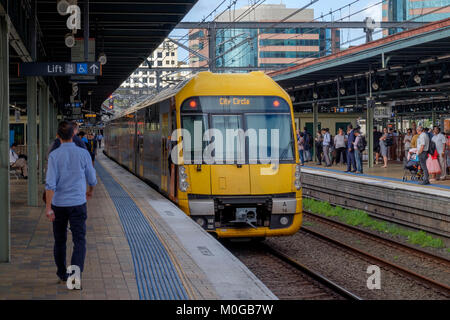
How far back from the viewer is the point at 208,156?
11.1m

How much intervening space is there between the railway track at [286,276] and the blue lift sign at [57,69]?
4.37 meters

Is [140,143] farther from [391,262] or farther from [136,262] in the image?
[136,262]

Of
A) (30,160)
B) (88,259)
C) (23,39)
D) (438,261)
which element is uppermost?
(23,39)

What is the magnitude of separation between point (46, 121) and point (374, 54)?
32.0ft

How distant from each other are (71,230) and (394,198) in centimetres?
1120

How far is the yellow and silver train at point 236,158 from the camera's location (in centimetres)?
1105

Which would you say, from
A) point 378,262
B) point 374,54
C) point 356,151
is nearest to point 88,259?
point 378,262

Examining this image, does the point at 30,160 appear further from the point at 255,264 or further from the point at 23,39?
the point at 255,264

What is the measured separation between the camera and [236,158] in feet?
36.6

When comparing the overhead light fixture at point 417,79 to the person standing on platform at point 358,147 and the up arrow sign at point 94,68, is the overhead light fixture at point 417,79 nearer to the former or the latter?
the person standing on platform at point 358,147

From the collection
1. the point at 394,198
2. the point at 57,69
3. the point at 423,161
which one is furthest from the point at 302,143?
the point at 57,69

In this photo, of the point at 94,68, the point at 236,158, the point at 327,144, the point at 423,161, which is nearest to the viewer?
the point at 236,158

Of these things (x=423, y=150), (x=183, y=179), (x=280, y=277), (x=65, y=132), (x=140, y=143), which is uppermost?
(x=65, y=132)

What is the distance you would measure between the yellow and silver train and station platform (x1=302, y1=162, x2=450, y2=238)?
4.46 metres
